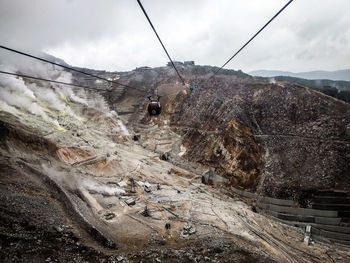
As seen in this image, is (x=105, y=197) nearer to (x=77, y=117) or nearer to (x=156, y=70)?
(x=77, y=117)

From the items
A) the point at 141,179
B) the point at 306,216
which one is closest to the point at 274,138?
the point at 306,216

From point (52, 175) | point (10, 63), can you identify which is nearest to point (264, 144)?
point (52, 175)

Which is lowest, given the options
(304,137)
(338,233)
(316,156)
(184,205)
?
(338,233)

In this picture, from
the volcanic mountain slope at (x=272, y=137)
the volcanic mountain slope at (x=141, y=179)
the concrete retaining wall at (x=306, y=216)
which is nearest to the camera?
the volcanic mountain slope at (x=141, y=179)

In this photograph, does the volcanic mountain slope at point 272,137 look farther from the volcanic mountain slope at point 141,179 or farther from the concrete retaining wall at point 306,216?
the concrete retaining wall at point 306,216

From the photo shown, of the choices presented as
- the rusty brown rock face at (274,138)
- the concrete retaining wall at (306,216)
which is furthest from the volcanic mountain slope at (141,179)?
the concrete retaining wall at (306,216)

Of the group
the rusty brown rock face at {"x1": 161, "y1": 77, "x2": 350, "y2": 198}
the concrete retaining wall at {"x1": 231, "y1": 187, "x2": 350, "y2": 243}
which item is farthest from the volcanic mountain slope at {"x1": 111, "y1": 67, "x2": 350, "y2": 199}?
the concrete retaining wall at {"x1": 231, "y1": 187, "x2": 350, "y2": 243}

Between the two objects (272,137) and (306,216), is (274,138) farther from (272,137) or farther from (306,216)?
(306,216)

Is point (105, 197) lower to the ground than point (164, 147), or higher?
lower

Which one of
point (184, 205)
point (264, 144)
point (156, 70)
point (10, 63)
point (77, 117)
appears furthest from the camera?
point (156, 70)
